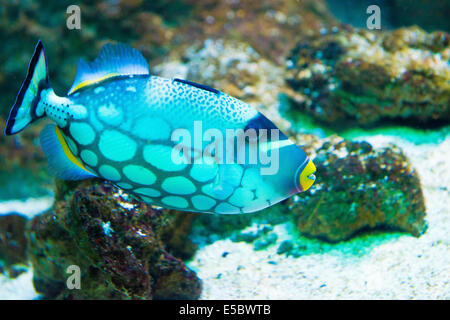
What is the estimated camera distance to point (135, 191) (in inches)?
72.1

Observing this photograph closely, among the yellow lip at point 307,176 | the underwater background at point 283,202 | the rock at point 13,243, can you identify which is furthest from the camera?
the rock at point 13,243

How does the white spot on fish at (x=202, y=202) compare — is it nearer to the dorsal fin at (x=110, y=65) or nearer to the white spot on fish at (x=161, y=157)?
the white spot on fish at (x=161, y=157)

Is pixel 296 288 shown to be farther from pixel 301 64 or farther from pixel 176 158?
pixel 301 64

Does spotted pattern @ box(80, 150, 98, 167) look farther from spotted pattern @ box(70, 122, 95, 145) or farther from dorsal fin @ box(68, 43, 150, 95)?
dorsal fin @ box(68, 43, 150, 95)

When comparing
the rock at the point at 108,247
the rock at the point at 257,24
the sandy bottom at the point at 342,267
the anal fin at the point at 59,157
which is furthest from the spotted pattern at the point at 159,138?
the rock at the point at 257,24

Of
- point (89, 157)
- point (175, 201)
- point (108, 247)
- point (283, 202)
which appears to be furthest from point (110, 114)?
point (283, 202)

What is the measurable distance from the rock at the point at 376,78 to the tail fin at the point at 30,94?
4.20m

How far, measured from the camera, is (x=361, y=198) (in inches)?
143

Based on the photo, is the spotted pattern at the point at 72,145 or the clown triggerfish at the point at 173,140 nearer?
the clown triggerfish at the point at 173,140

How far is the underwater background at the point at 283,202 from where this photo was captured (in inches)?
118

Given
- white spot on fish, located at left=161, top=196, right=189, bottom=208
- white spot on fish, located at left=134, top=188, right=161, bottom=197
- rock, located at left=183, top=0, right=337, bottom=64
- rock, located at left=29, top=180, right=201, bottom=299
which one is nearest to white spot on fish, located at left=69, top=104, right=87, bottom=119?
white spot on fish, located at left=134, top=188, right=161, bottom=197

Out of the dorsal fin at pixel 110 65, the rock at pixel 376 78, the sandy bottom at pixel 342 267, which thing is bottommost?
the sandy bottom at pixel 342 267
